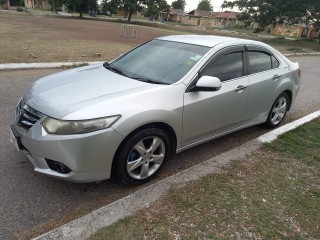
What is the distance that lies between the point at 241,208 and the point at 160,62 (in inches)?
79.1

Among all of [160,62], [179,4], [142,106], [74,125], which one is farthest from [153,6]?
[179,4]

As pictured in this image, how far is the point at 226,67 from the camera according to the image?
13.2 ft

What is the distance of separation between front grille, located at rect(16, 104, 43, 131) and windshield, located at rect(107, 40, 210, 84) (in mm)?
1219

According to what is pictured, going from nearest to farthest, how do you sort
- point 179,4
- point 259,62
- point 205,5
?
point 259,62, point 179,4, point 205,5

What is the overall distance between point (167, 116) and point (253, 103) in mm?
1737

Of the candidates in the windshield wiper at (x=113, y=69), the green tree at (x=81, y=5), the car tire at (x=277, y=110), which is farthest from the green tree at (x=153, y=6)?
the windshield wiper at (x=113, y=69)

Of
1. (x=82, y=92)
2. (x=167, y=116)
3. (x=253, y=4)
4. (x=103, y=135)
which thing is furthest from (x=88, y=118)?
(x=253, y=4)

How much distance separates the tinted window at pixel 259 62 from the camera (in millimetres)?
4422

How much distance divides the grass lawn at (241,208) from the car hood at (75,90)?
3.83 ft

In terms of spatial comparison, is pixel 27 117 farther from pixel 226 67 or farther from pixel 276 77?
pixel 276 77

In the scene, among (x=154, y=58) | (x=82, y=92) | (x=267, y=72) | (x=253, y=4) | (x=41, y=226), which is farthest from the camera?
(x=253, y=4)

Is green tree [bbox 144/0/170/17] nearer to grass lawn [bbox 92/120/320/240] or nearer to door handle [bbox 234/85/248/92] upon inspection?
door handle [bbox 234/85/248/92]

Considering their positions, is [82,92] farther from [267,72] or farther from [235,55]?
[267,72]

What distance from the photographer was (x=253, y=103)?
4418 mm
